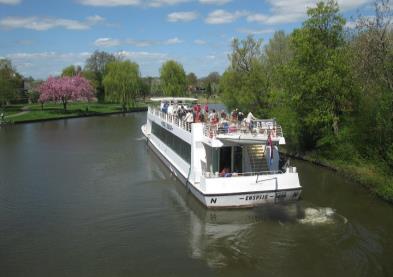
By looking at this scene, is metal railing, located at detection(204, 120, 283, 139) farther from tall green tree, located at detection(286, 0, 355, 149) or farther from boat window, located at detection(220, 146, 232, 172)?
tall green tree, located at detection(286, 0, 355, 149)

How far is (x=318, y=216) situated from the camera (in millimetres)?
18359

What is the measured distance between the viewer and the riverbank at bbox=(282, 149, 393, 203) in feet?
67.3

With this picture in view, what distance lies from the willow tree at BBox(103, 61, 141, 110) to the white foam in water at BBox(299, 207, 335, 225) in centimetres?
6479

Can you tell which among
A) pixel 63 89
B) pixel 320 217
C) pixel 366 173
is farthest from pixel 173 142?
pixel 63 89

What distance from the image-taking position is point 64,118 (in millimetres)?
66938

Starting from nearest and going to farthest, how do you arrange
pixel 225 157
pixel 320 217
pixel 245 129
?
1. pixel 320 217
2. pixel 245 129
3. pixel 225 157

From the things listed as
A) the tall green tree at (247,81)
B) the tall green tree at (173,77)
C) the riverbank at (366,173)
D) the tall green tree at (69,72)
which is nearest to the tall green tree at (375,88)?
the riverbank at (366,173)

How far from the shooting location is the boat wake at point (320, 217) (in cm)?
1761

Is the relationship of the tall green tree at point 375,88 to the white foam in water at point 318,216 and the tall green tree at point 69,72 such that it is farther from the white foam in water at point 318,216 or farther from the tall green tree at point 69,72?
the tall green tree at point 69,72

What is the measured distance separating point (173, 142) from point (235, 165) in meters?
7.66

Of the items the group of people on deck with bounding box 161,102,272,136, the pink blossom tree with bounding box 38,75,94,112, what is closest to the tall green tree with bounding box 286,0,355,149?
the group of people on deck with bounding box 161,102,272,136

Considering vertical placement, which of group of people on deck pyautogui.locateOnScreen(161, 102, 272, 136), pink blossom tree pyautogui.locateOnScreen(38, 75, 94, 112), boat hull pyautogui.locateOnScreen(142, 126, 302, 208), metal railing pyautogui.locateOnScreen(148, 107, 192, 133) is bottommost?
boat hull pyautogui.locateOnScreen(142, 126, 302, 208)

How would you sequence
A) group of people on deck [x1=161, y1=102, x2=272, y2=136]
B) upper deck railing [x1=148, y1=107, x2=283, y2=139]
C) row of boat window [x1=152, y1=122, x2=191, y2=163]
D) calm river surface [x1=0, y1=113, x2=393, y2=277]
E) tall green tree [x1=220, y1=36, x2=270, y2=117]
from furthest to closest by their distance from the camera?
tall green tree [x1=220, y1=36, x2=270, y2=117], row of boat window [x1=152, y1=122, x2=191, y2=163], group of people on deck [x1=161, y1=102, x2=272, y2=136], upper deck railing [x1=148, y1=107, x2=283, y2=139], calm river surface [x1=0, y1=113, x2=393, y2=277]

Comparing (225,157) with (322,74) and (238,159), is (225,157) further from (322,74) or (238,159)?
(322,74)
